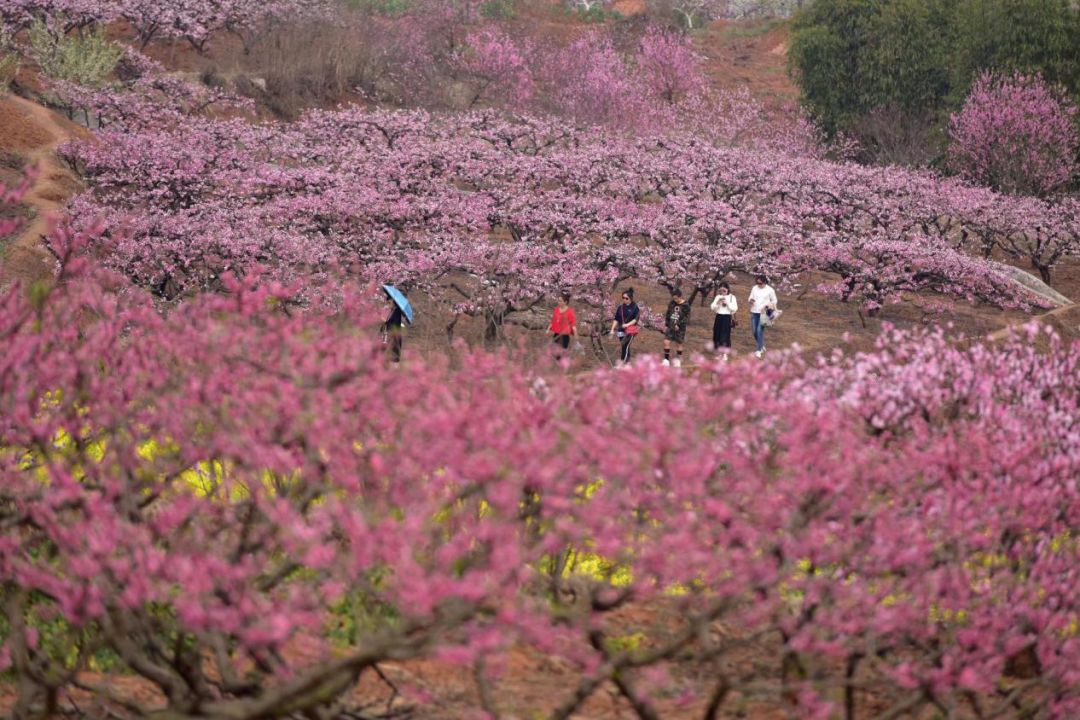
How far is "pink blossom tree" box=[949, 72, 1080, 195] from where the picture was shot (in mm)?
44131

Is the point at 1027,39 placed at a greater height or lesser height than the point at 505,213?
greater

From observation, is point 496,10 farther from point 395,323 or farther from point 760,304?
point 395,323

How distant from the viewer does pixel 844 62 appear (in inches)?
2126

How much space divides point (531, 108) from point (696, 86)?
34.2 ft

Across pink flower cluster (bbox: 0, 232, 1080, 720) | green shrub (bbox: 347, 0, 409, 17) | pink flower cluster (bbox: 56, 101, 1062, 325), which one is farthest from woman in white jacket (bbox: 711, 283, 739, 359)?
green shrub (bbox: 347, 0, 409, 17)

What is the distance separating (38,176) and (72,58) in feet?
34.9

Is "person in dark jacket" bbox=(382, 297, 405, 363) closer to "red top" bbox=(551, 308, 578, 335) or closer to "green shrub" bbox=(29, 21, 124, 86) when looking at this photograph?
"red top" bbox=(551, 308, 578, 335)

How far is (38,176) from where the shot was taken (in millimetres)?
31469

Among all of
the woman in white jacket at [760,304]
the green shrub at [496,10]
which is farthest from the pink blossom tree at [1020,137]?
the green shrub at [496,10]

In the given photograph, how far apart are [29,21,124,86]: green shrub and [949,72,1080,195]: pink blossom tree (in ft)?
93.9

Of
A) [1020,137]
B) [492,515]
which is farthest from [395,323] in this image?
[1020,137]

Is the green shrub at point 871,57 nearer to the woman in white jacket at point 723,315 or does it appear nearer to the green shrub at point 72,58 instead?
the green shrub at point 72,58

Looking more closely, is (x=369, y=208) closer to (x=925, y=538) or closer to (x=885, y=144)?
(x=925, y=538)

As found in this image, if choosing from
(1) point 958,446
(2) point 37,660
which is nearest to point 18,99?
(2) point 37,660
